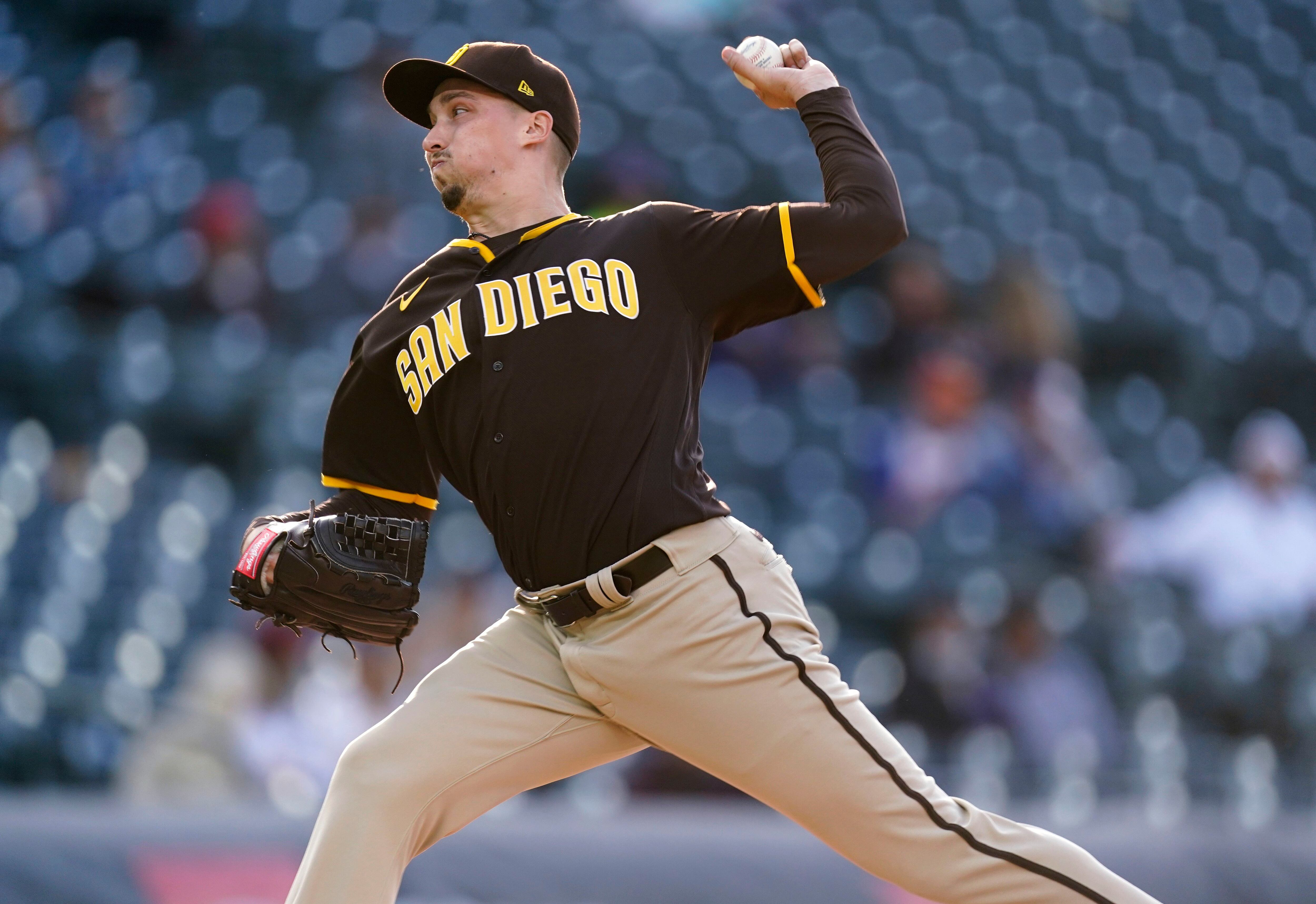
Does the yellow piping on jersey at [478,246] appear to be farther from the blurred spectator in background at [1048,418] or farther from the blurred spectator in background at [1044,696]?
the blurred spectator in background at [1048,418]

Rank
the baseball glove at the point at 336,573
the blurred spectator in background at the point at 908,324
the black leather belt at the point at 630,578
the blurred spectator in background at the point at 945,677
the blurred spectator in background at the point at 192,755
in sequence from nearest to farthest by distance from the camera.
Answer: the black leather belt at the point at 630,578
the baseball glove at the point at 336,573
the blurred spectator in background at the point at 192,755
the blurred spectator in background at the point at 945,677
the blurred spectator in background at the point at 908,324

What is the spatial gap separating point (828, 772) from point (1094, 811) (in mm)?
2907

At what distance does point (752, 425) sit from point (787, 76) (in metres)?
4.11

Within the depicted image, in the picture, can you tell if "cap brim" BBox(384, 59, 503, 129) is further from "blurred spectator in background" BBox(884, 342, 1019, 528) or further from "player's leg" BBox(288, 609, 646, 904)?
"blurred spectator in background" BBox(884, 342, 1019, 528)

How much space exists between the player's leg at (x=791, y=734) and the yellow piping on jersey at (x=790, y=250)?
1.36 feet

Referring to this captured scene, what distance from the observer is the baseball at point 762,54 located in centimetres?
232

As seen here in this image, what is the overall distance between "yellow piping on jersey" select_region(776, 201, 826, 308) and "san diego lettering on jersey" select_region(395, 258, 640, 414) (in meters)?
0.24

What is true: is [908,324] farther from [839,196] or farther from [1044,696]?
[839,196]

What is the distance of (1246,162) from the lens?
8523mm

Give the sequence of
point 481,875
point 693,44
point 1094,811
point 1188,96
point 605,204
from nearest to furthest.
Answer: point 481,875
point 1094,811
point 605,204
point 693,44
point 1188,96

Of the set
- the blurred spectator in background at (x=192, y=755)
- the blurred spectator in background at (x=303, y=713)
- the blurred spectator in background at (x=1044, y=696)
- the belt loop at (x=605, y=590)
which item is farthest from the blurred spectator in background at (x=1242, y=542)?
the belt loop at (x=605, y=590)

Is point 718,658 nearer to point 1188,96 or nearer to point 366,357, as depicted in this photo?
point 366,357

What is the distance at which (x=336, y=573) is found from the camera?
2268 mm

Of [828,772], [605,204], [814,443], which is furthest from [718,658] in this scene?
[605,204]
